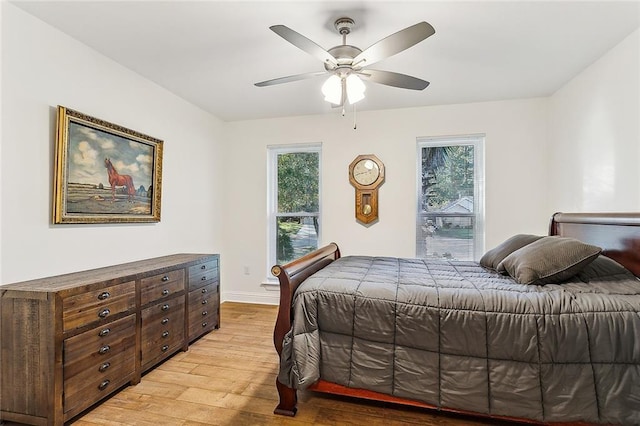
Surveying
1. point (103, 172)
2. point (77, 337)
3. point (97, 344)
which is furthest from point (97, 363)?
point (103, 172)

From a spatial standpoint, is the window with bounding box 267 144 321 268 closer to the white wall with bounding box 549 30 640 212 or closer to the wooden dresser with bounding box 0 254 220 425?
the wooden dresser with bounding box 0 254 220 425

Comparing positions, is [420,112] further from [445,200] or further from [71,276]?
[71,276]

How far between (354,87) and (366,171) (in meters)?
1.73

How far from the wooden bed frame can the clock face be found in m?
1.60

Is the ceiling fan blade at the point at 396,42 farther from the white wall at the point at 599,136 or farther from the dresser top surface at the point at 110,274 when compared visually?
the dresser top surface at the point at 110,274

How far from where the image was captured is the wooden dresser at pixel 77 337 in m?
1.70

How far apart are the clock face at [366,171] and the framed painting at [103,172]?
2204 mm

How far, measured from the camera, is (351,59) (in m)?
2.10

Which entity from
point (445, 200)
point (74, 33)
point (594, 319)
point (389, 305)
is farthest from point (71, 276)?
point (445, 200)

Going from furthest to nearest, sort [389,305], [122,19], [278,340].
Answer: [122,19]
[278,340]
[389,305]

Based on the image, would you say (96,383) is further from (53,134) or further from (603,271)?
(603,271)

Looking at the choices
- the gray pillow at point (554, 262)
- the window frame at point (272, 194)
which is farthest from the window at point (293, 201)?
the gray pillow at point (554, 262)

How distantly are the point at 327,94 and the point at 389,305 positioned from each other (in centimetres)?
151

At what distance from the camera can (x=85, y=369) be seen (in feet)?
6.13
